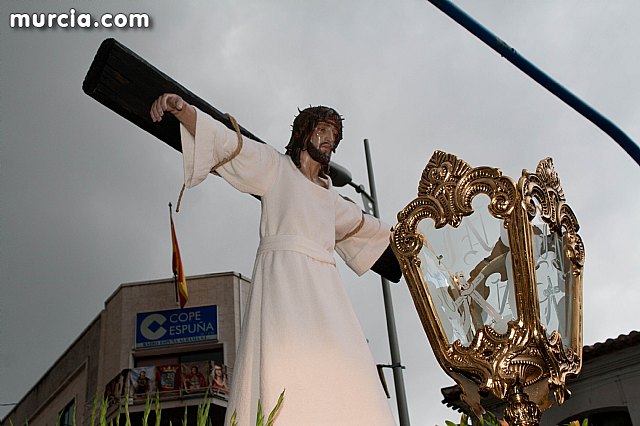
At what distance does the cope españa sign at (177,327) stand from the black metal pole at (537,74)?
1908 centimetres

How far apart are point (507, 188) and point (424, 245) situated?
290mm

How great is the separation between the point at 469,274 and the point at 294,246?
58 cm

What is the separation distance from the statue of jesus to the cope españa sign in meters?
18.8

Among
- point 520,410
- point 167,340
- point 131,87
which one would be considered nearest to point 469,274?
point 520,410

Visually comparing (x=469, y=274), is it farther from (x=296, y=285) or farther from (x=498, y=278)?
(x=296, y=285)

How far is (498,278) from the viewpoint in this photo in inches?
86.0

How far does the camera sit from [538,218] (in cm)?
226

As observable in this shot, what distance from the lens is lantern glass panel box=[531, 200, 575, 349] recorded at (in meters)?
2.14

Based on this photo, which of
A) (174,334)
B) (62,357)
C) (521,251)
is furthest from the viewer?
(62,357)

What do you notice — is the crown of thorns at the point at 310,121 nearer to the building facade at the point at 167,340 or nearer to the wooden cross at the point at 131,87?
the wooden cross at the point at 131,87

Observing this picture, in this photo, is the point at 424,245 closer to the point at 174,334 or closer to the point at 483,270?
the point at 483,270

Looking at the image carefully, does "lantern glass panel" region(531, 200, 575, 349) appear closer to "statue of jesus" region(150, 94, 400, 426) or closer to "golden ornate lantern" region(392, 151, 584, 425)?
"golden ornate lantern" region(392, 151, 584, 425)

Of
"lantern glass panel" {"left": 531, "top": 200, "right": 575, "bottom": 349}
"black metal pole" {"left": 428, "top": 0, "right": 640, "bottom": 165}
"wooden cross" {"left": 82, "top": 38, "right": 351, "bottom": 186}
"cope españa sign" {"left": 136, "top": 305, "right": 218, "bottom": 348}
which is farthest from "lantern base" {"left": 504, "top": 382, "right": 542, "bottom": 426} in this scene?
"cope españa sign" {"left": 136, "top": 305, "right": 218, "bottom": 348}

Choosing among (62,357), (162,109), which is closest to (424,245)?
(162,109)
